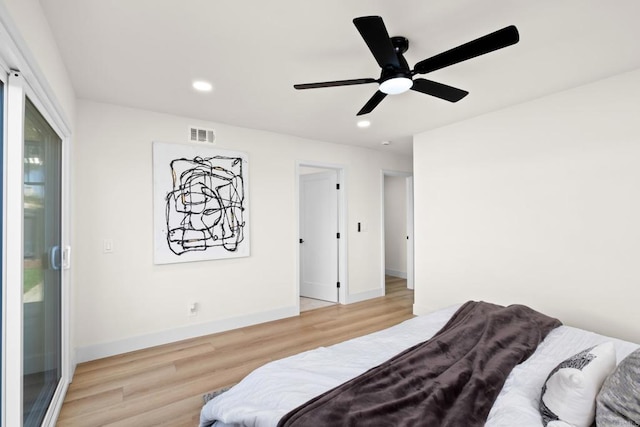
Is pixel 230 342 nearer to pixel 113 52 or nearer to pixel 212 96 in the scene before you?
pixel 212 96

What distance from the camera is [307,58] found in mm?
2133

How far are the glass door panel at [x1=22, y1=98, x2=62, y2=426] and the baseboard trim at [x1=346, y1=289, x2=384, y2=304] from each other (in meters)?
3.47

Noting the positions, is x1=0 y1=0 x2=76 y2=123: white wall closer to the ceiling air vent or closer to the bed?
the ceiling air vent

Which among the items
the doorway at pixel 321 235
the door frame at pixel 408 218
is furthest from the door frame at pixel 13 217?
the door frame at pixel 408 218

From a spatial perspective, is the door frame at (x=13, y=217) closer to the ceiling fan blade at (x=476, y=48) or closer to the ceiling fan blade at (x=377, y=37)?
the ceiling fan blade at (x=377, y=37)

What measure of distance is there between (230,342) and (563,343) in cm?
292

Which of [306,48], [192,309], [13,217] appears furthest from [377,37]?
[192,309]

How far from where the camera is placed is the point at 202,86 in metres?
2.59

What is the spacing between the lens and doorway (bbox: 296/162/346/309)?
15.4 feet

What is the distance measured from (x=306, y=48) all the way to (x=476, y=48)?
1.05 meters

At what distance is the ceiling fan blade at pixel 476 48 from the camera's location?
4.60 ft

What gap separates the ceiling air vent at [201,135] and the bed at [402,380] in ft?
8.99

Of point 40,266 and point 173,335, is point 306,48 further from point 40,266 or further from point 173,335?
point 173,335

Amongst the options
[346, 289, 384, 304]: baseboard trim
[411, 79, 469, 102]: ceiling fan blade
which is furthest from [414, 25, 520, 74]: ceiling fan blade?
[346, 289, 384, 304]: baseboard trim
